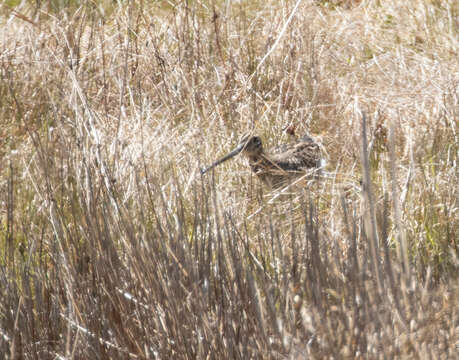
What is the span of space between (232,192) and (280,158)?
0.97m

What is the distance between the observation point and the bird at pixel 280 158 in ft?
15.3

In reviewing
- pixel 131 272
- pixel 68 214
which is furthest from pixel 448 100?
pixel 131 272

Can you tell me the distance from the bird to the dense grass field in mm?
139

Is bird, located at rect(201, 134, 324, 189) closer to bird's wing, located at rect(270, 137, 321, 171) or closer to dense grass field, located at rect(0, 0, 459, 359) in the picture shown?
bird's wing, located at rect(270, 137, 321, 171)

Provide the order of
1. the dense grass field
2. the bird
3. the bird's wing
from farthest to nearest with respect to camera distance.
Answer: the bird's wing → the bird → the dense grass field

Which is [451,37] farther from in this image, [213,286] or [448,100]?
[213,286]

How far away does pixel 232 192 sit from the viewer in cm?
409

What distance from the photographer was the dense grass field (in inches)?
87.0

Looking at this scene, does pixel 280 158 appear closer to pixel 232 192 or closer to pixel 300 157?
pixel 300 157

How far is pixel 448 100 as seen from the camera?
16.6 feet

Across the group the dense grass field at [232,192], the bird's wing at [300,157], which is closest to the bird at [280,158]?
the bird's wing at [300,157]

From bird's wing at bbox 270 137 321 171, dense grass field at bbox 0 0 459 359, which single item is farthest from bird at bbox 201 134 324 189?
dense grass field at bbox 0 0 459 359

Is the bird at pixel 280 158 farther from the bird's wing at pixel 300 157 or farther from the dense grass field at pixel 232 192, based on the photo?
the dense grass field at pixel 232 192

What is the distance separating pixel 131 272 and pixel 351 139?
8.93 ft
